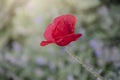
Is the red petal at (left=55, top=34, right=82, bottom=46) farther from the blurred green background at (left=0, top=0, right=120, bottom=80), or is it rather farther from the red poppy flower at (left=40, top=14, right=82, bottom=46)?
the blurred green background at (left=0, top=0, right=120, bottom=80)

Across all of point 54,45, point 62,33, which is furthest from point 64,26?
point 54,45

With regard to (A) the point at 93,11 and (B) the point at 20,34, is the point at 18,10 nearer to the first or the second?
(B) the point at 20,34

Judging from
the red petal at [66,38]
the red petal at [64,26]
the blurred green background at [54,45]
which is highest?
the blurred green background at [54,45]

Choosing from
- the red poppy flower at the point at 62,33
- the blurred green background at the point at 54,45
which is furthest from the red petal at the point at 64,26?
the blurred green background at the point at 54,45

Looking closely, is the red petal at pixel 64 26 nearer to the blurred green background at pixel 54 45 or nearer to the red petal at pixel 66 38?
the red petal at pixel 66 38

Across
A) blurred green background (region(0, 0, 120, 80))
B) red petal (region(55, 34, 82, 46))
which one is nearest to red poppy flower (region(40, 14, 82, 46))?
red petal (region(55, 34, 82, 46))

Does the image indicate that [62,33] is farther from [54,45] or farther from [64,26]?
[54,45]

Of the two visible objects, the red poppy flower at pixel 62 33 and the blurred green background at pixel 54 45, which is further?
the blurred green background at pixel 54 45

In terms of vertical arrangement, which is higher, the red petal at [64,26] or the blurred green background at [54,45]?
the blurred green background at [54,45]

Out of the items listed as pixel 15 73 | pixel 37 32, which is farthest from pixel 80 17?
pixel 15 73
